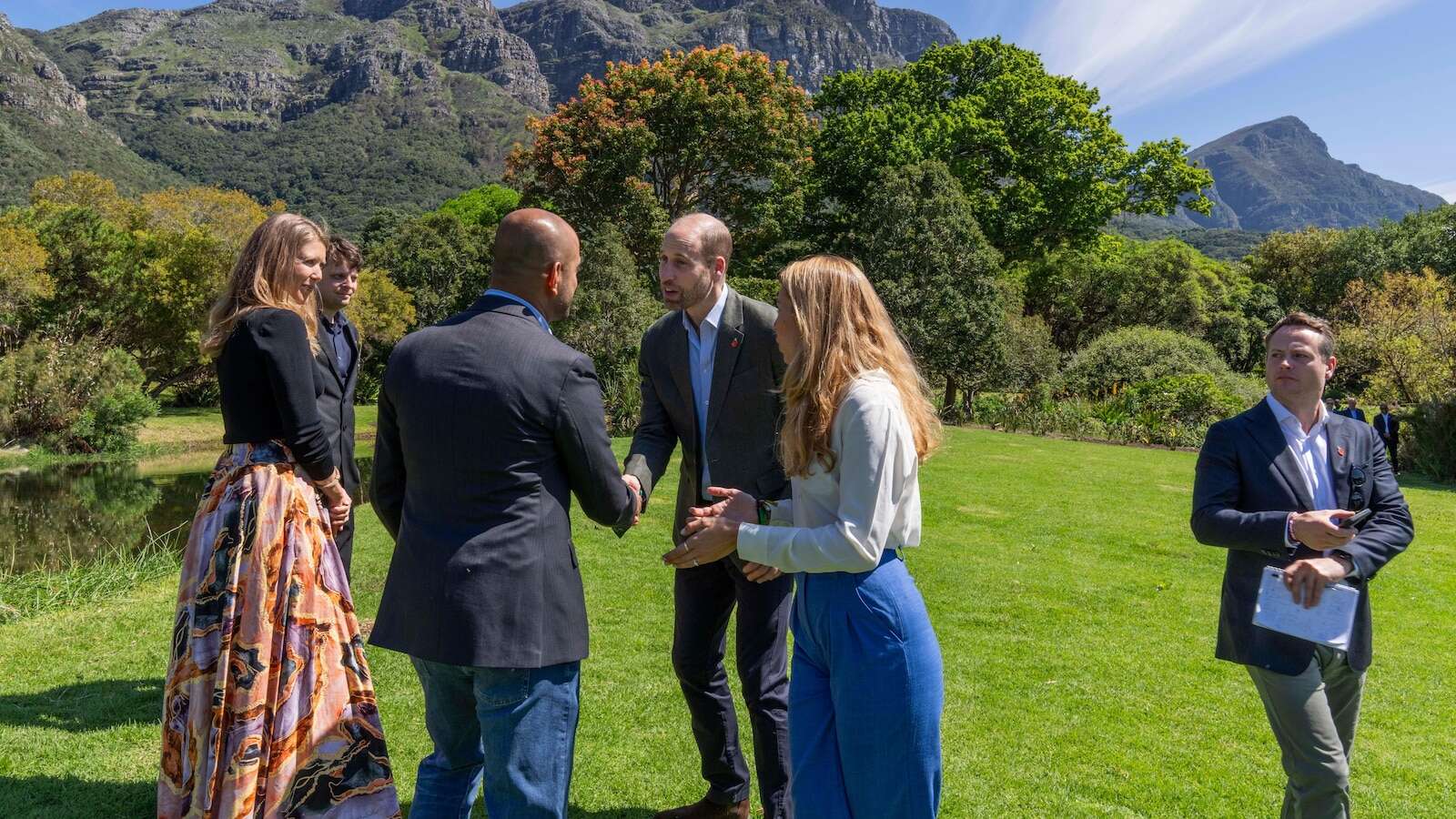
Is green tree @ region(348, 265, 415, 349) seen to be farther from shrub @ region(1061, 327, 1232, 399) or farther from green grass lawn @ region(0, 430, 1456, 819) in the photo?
green grass lawn @ region(0, 430, 1456, 819)

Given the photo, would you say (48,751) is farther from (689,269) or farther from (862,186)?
(862,186)

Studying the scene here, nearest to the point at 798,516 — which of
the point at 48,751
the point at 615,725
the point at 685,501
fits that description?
the point at 685,501

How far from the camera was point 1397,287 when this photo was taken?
30.8 m

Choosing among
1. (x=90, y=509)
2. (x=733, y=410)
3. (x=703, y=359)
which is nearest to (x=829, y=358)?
(x=733, y=410)

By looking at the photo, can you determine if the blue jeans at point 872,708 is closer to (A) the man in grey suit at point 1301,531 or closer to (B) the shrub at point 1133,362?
(A) the man in grey suit at point 1301,531

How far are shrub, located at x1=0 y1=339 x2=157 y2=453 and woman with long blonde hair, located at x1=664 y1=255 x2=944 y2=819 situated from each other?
25369 millimetres

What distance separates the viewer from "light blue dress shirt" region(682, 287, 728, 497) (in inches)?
141

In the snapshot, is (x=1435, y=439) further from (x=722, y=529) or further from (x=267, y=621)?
(x=267, y=621)

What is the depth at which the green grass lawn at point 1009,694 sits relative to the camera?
398cm

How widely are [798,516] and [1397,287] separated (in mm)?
37274

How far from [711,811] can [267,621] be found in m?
1.92

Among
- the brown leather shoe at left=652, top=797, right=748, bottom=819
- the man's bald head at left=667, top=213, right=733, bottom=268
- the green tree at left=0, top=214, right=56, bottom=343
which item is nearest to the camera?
the man's bald head at left=667, top=213, right=733, bottom=268

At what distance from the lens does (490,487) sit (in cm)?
236

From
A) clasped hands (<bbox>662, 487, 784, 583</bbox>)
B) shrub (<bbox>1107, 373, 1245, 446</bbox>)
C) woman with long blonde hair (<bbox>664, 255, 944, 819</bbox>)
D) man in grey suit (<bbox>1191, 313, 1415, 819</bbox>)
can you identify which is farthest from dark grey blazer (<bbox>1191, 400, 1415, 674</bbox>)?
shrub (<bbox>1107, 373, 1245, 446</bbox>)
